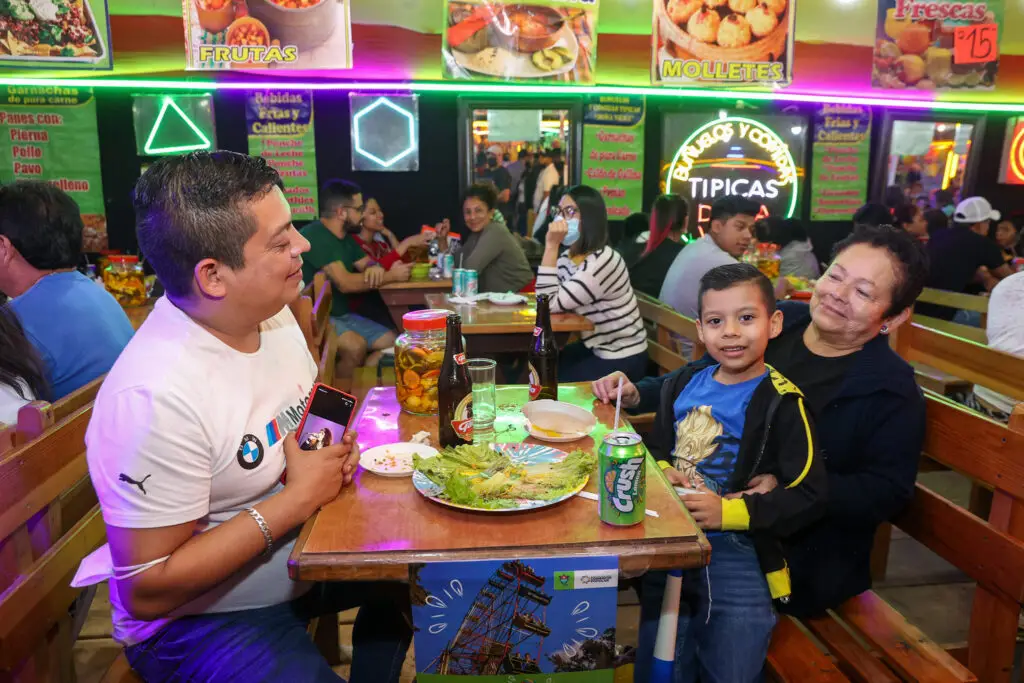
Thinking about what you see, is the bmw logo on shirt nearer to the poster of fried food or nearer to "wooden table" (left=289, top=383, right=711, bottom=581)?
"wooden table" (left=289, top=383, right=711, bottom=581)

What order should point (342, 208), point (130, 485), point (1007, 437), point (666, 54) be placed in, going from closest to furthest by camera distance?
point (130, 485) < point (1007, 437) < point (342, 208) < point (666, 54)

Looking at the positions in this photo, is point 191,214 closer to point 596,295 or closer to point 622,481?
point 622,481

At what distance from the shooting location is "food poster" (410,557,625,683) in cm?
132

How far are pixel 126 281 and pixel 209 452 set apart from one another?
3899 millimetres

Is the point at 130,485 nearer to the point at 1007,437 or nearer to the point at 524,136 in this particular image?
the point at 1007,437

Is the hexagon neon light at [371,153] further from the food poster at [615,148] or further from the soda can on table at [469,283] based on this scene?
the soda can on table at [469,283]

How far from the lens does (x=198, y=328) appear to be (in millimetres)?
Result: 1508

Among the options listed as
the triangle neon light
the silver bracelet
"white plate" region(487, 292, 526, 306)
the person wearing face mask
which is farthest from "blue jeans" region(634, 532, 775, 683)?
the triangle neon light

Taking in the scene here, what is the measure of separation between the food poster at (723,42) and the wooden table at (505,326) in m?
2.95

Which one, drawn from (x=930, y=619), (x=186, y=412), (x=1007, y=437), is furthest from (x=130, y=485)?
(x=930, y=619)

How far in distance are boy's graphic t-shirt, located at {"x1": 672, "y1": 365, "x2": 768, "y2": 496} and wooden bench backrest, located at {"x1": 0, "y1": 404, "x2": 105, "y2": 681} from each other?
1.59m

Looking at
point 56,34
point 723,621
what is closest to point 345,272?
point 56,34

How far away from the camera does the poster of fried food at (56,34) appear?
212 inches

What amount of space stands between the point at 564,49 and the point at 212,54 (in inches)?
112
